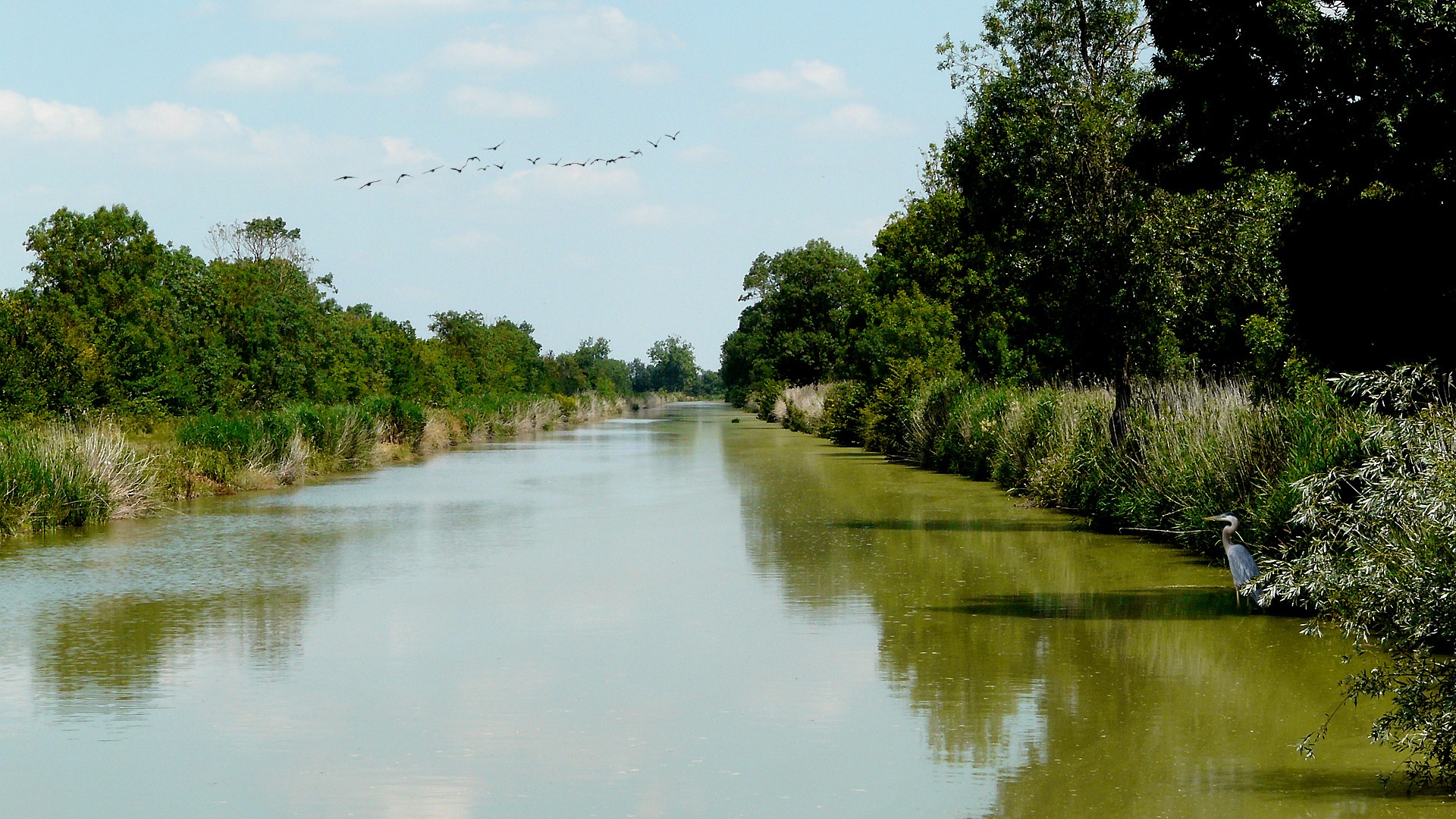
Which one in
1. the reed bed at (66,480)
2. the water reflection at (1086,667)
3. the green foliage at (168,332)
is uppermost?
the green foliage at (168,332)

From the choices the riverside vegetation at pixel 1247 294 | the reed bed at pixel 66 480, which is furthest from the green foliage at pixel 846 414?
the reed bed at pixel 66 480

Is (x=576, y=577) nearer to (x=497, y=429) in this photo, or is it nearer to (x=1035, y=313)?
(x=1035, y=313)

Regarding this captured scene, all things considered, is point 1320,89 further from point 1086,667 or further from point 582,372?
point 582,372

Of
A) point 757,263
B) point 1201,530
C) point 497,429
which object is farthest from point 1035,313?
point 757,263

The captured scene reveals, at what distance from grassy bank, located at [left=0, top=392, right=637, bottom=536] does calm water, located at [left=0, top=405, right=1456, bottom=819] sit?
1334 millimetres

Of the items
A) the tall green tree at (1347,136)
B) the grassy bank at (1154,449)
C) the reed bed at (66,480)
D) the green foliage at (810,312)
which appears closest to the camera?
the tall green tree at (1347,136)

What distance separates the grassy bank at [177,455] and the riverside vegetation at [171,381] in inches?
1.4

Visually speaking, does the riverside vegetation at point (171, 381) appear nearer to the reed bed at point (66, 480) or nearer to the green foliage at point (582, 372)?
the reed bed at point (66, 480)

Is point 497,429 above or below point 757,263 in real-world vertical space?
below

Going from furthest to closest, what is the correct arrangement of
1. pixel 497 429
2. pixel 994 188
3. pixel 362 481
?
1. pixel 497 429
2. pixel 362 481
3. pixel 994 188

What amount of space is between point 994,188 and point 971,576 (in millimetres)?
8487

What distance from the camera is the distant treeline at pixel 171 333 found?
24203 millimetres

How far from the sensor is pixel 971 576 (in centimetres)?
1425

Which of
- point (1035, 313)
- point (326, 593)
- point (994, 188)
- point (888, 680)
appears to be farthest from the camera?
point (1035, 313)
